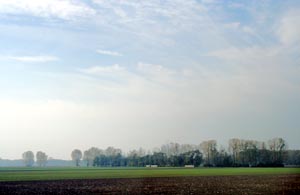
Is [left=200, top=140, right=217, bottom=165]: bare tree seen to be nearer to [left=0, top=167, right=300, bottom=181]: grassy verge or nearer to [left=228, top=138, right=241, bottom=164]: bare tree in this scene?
[left=228, top=138, right=241, bottom=164]: bare tree

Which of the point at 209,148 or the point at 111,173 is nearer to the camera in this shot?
the point at 111,173

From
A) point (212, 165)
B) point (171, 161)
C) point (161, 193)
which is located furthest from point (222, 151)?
point (161, 193)

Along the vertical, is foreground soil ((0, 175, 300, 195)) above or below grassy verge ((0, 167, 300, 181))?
above

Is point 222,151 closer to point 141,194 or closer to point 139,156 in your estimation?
point 139,156

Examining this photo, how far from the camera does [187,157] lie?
159 metres

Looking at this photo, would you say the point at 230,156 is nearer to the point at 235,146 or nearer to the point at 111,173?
the point at 235,146

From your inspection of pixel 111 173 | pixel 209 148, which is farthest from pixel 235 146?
pixel 111 173

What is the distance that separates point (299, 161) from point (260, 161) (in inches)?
585

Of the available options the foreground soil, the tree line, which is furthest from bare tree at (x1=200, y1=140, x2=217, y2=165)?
the foreground soil

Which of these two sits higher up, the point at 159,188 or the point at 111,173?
the point at 159,188

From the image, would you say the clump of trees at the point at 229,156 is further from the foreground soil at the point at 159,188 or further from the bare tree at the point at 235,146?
the foreground soil at the point at 159,188

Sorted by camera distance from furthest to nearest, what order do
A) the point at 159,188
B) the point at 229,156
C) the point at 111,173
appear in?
the point at 229,156 < the point at 111,173 < the point at 159,188

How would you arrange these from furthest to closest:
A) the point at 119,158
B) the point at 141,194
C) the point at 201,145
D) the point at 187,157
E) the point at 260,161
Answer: the point at 119,158
the point at 201,145
the point at 187,157
the point at 260,161
the point at 141,194

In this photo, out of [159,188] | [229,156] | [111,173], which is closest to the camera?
[159,188]
